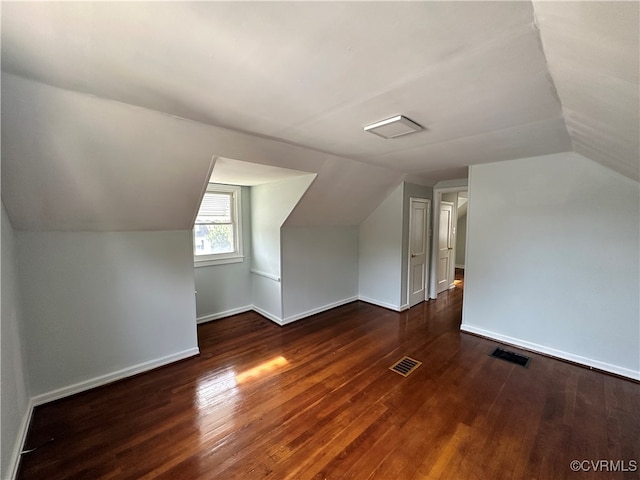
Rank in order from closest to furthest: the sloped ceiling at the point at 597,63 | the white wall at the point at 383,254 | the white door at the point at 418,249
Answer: the sloped ceiling at the point at 597,63
the white wall at the point at 383,254
the white door at the point at 418,249

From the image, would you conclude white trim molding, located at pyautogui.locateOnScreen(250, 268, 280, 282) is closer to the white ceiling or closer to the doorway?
the white ceiling

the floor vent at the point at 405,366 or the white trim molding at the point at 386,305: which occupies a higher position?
the white trim molding at the point at 386,305

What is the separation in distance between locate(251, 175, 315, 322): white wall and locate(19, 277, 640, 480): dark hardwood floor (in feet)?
3.36

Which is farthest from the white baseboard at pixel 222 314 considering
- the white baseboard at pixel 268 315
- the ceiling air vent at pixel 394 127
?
the ceiling air vent at pixel 394 127

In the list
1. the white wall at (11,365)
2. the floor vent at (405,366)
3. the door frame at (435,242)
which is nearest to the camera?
the white wall at (11,365)

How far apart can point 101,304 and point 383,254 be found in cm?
385

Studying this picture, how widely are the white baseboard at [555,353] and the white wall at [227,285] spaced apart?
341 centimetres

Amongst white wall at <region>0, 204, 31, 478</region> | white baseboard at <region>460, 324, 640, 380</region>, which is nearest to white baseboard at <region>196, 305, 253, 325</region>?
white wall at <region>0, 204, 31, 478</region>

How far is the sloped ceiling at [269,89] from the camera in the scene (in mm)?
954

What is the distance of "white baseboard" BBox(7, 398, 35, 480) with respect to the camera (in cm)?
159

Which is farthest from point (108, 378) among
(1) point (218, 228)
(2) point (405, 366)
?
(2) point (405, 366)

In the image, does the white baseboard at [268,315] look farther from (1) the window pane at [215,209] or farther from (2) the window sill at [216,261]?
(1) the window pane at [215,209]

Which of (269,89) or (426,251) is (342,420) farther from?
(426,251)

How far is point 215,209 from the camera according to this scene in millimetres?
4051
